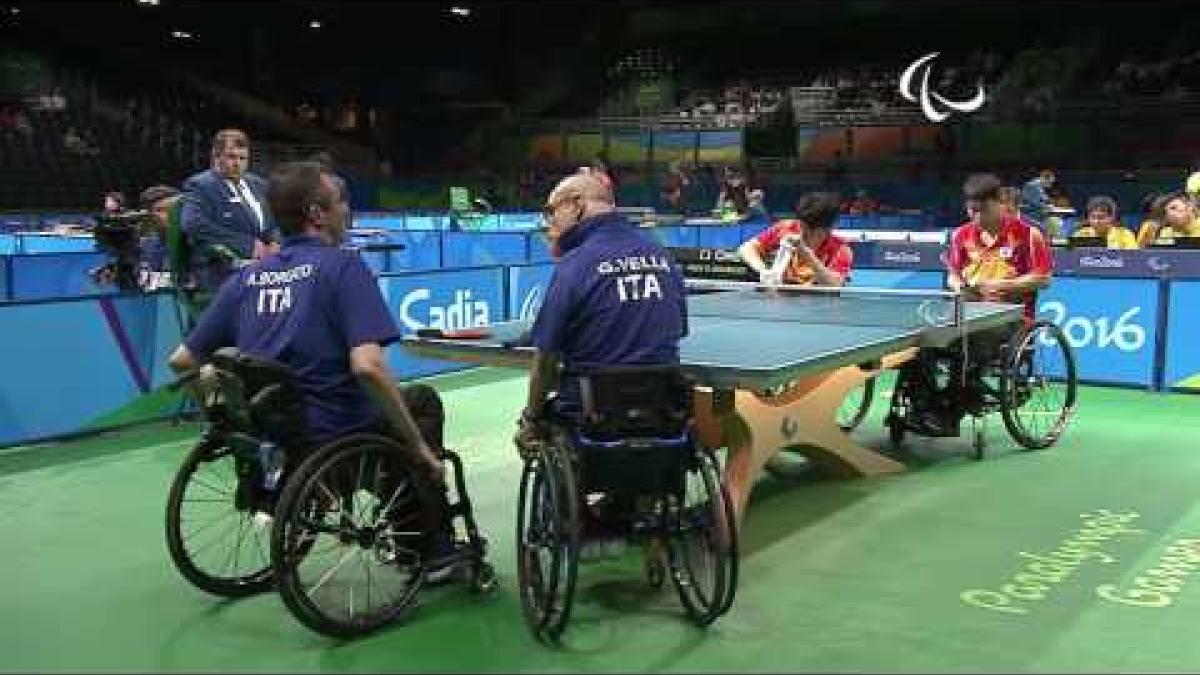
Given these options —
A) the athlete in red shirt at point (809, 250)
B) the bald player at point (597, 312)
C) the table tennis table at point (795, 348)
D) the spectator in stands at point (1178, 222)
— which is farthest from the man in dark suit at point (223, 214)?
the spectator in stands at point (1178, 222)

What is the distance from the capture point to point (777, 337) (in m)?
5.33

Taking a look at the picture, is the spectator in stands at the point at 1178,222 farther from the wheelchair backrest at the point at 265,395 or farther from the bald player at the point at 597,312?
the wheelchair backrest at the point at 265,395

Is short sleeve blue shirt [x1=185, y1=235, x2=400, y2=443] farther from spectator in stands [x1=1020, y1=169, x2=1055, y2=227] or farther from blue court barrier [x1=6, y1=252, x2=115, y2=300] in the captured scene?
spectator in stands [x1=1020, y1=169, x2=1055, y2=227]

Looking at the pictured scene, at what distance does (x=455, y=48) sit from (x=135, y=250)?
25.4 m

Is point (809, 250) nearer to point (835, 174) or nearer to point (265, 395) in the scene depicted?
point (265, 395)

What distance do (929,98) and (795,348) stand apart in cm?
2221

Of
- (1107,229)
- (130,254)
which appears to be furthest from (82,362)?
(1107,229)

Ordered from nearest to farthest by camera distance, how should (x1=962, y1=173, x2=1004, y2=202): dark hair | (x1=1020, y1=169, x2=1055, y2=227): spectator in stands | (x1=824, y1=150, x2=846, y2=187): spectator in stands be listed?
(x1=962, y1=173, x2=1004, y2=202): dark hair → (x1=1020, y1=169, x2=1055, y2=227): spectator in stands → (x1=824, y1=150, x2=846, y2=187): spectator in stands

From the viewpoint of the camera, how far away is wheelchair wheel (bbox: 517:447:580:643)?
3.84 metres

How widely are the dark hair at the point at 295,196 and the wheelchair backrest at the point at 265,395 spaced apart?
450 mm

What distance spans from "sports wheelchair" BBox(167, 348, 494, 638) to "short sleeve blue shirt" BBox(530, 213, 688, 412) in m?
0.55

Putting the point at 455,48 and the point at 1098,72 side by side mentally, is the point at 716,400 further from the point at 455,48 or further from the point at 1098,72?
the point at 455,48

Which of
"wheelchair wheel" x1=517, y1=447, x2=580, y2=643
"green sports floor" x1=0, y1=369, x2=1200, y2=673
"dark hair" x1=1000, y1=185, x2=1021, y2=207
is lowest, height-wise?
"green sports floor" x1=0, y1=369, x2=1200, y2=673

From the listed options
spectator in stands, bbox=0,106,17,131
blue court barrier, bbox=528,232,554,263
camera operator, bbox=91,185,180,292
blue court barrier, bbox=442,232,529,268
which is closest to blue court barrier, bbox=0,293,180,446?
camera operator, bbox=91,185,180,292
